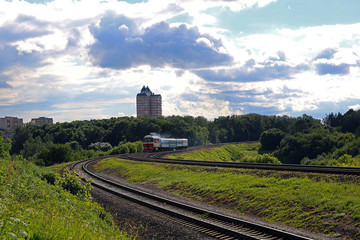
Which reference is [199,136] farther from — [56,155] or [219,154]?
[56,155]

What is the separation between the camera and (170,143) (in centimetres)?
7419

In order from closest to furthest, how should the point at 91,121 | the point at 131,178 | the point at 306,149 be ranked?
the point at 131,178 → the point at 306,149 → the point at 91,121

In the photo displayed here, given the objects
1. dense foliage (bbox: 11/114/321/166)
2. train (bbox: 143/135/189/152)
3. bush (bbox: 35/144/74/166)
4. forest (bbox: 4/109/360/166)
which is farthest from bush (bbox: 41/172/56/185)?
dense foliage (bbox: 11/114/321/166)

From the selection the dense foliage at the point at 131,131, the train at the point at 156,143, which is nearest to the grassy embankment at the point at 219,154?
the train at the point at 156,143

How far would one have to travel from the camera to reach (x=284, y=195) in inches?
655

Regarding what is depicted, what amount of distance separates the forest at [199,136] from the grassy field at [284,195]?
15863mm

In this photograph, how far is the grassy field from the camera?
13.0 meters

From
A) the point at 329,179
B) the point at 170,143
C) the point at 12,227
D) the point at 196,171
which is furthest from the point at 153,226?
the point at 170,143

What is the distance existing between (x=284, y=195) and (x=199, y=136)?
110 meters

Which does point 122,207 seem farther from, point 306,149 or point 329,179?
point 306,149

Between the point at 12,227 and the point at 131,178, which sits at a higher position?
the point at 12,227

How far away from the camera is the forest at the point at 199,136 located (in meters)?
62.8

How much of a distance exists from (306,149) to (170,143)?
2806 centimetres

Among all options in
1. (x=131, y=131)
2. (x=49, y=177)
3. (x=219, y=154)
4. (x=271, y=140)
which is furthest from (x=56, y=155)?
(x=271, y=140)
